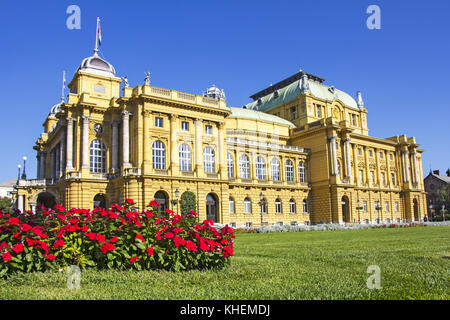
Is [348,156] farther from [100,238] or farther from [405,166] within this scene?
[100,238]

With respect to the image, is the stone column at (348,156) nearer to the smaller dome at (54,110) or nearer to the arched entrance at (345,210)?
the arched entrance at (345,210)

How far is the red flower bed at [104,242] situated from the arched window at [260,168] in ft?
150

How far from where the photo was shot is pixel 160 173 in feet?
140

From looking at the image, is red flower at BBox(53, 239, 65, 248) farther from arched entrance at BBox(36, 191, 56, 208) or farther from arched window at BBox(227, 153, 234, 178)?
arched entrance at BBox(36, 191, 56, 208)

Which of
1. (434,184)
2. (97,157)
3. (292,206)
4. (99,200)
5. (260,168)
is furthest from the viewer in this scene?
(434,184)

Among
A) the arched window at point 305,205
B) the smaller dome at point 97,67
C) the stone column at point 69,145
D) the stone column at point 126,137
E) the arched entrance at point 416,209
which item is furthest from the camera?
the arched entrance at point 416,209

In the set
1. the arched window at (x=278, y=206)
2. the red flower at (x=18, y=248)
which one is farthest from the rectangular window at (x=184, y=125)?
the red flower at (x=18, y=248)

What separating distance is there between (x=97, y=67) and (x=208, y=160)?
17588 mm

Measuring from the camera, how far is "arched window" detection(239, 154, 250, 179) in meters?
53.2

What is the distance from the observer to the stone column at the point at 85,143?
42469 mm

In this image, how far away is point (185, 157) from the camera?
45.2m

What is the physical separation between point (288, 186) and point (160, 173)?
2151 cm

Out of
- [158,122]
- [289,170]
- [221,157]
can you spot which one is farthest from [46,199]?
[289,170]

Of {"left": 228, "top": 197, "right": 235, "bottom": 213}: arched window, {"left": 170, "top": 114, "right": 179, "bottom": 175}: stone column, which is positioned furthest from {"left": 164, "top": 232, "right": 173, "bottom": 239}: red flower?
{"left": 228, "top": 197, "right": 235, "bottom": 213}: arched window
